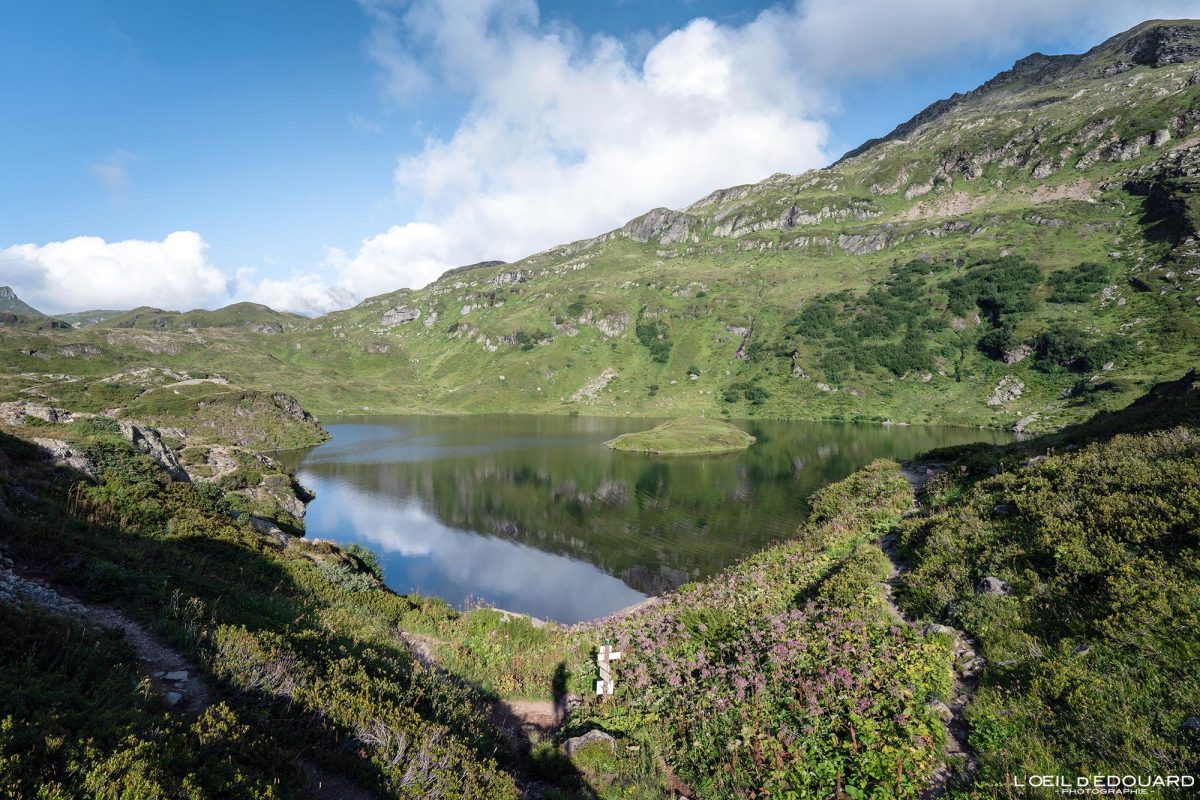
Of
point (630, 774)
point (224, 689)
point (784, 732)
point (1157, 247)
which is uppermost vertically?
point (1157, 247)

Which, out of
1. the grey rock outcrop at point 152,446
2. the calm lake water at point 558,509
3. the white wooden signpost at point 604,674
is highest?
the grey rock outcrop at point 152,446

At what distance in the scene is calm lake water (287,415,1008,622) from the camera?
40562 mm

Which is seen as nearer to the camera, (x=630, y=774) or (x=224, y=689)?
(x=224, y=689)

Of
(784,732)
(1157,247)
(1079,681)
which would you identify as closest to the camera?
(1079,681)

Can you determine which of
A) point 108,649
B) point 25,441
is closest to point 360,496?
point 25,441

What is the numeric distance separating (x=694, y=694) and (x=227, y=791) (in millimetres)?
10560

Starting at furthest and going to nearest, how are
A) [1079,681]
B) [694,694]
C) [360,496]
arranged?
[360,496], [694,694], [1079,681]

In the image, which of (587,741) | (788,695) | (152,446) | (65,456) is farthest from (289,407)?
(788,695)

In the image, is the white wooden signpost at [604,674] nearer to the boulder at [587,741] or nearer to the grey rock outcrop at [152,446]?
the boulder at [587,741]

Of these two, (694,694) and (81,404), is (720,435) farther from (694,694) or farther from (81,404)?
(81,404)

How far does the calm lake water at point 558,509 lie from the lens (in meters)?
40.6

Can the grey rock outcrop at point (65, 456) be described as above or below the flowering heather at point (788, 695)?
above

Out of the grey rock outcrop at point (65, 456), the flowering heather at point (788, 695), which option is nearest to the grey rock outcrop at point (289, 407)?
the grey rock outcrop at point (65, 456)

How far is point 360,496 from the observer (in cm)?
6688
